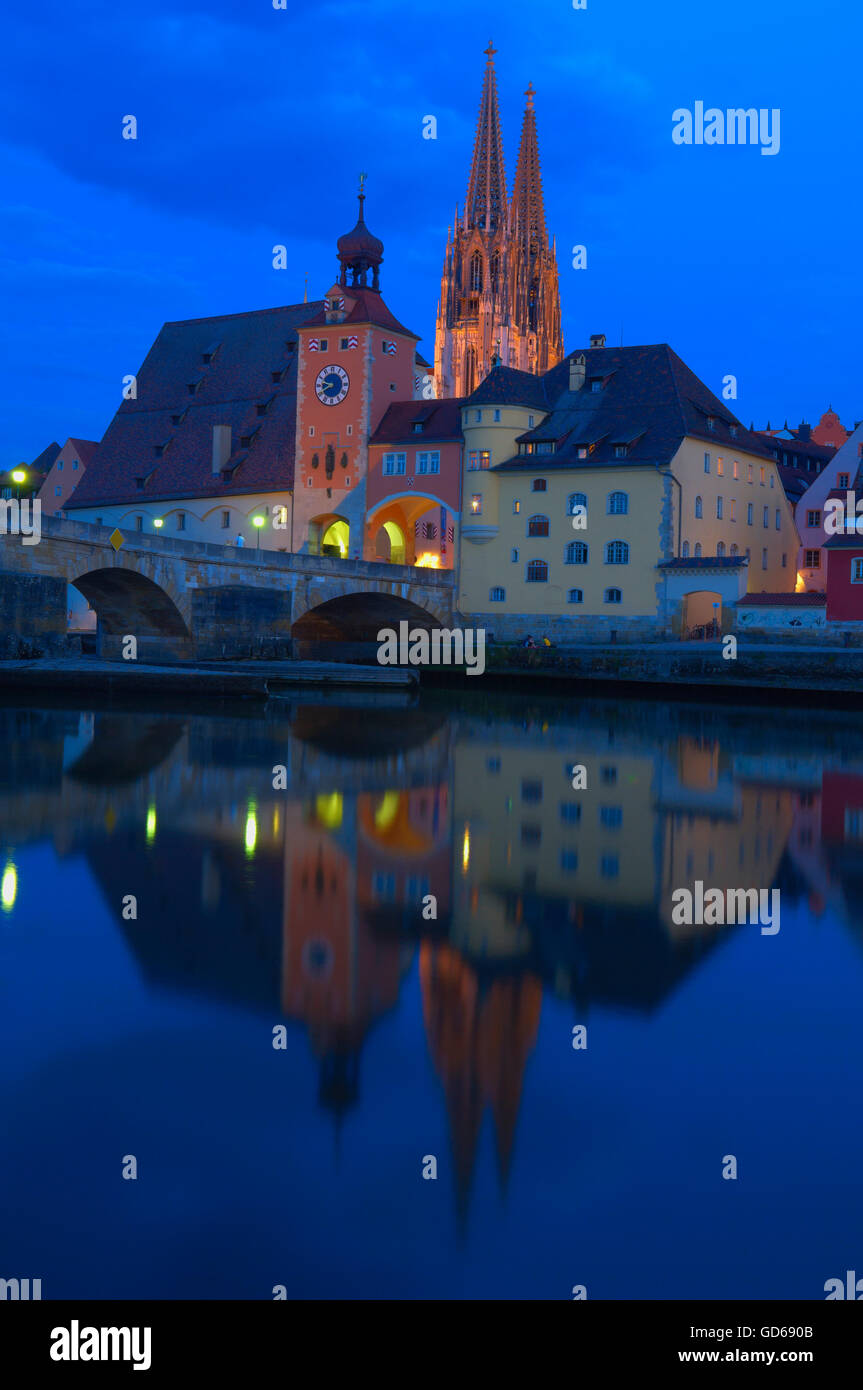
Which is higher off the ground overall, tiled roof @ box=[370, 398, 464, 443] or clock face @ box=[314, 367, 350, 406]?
clock face @ box=[314, 367, 350, 406]

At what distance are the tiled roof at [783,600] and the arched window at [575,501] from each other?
8037mm

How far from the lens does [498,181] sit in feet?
344

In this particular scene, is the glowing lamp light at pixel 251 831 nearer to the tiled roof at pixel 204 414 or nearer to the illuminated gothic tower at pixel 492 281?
the tiled roof at pixel 204 414

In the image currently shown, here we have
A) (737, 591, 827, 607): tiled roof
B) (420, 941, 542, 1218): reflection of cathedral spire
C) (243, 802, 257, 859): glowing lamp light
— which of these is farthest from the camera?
(737, 591, 827, 607): tiled roof

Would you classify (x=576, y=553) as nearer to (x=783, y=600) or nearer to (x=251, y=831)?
(x=783, y=600)

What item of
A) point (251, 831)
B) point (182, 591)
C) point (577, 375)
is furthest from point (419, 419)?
point (251, 831)

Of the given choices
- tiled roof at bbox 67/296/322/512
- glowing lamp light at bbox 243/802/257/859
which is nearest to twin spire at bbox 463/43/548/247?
tiled roof at bbox 67/296/322/512

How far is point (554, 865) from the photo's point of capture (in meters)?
13.9

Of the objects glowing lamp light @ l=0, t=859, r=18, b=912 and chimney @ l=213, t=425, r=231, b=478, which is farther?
chimney @ l=213, t=425, r=231, b=478

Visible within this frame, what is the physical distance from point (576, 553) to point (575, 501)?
2.10 meters

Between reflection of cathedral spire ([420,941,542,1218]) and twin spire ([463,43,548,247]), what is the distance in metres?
101

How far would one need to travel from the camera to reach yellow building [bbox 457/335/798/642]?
54062mm

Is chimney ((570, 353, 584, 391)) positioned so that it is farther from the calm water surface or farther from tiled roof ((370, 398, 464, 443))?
the calm water surface

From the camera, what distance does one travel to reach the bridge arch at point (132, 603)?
43.8 m
